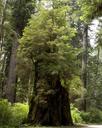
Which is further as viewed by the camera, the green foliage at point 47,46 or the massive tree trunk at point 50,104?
the green foliage at point 47,46

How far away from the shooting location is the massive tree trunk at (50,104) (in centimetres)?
2058

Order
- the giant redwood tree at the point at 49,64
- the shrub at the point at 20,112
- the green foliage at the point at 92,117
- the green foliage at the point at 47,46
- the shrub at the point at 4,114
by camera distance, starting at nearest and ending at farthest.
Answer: the shrub at the point at 4,114
the shrub at the point at 20,112
the giant redwood tree at the point at 49,64
the green foliage at the point at 47,46
the green foliage at the point at 92,117

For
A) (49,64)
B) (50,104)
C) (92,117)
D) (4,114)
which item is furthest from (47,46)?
(92,117)

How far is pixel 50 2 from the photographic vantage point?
2514 cm

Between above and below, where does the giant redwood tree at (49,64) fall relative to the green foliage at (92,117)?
above

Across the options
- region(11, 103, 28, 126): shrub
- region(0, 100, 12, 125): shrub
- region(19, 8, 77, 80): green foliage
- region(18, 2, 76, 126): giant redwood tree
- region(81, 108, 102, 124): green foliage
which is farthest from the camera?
region(81, 108, 102, 124): green foliage

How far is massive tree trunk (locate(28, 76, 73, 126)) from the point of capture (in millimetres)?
20578

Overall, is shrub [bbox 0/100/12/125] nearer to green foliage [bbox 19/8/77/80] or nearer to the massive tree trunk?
the massive tree trunk

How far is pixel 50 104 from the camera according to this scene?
21.2 m

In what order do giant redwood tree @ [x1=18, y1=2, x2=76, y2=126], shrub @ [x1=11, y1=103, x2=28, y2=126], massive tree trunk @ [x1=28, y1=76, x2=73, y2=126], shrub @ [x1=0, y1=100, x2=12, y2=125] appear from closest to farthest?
shrub @ [x1=0, y1=100, x2=12, y2=125], shrub @ [x1=11, y1=103, x2=28, y2=126], massive tree trunk @ [x1=28, y1=76, x2=73, y2=126], giant redwood tree @ [x1=18, y1=2, x2=76, y2=126]

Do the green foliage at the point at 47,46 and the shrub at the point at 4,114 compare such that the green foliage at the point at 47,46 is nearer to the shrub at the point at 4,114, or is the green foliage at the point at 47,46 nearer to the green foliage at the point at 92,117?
the shrub at the point at 4,114

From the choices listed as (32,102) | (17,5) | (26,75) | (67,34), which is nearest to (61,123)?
(32,102)

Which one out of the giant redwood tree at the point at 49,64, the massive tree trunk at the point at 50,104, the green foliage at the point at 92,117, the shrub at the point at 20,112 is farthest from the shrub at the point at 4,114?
the green foliage at the point at 92,117

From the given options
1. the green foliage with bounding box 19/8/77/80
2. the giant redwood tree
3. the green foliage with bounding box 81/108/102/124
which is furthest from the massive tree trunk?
the green foliage with bounding box 81/108/102/124
